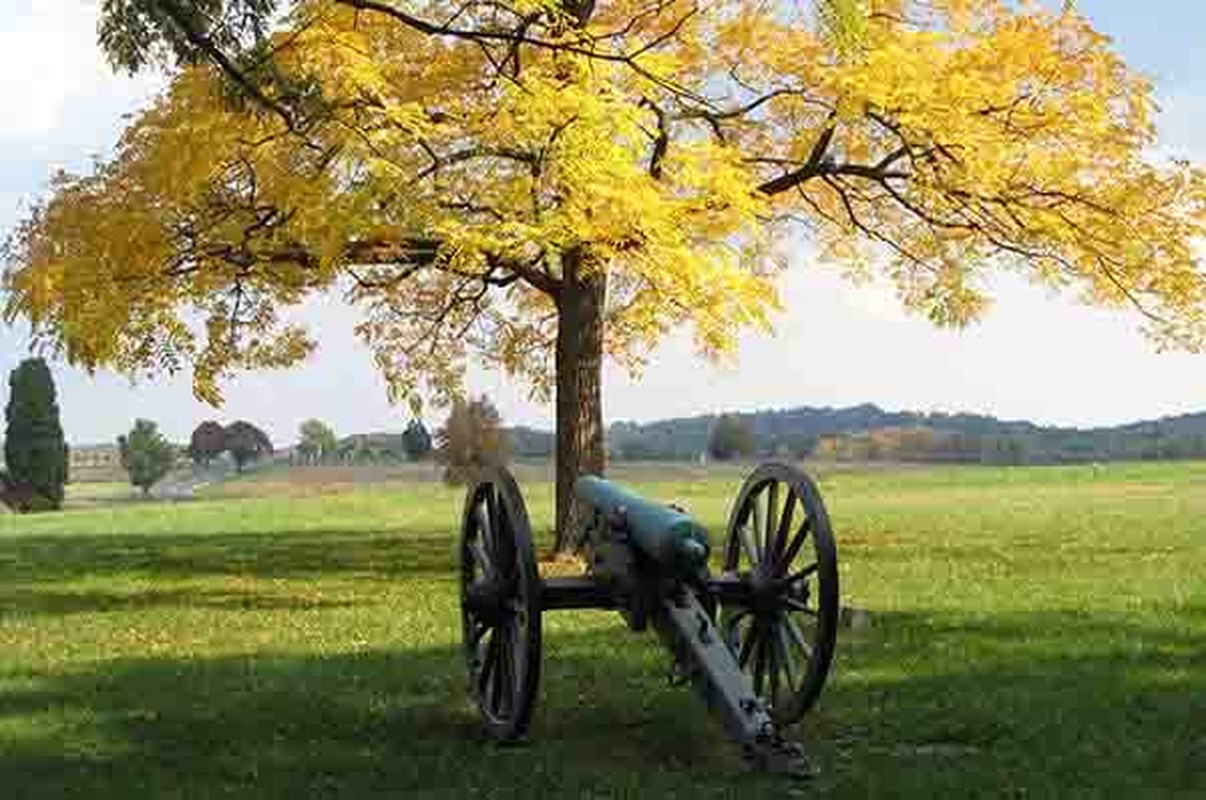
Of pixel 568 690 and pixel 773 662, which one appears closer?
pixel 773 662

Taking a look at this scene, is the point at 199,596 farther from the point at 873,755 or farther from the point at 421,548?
the point at 873,755

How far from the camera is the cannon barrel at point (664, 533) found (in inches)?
314

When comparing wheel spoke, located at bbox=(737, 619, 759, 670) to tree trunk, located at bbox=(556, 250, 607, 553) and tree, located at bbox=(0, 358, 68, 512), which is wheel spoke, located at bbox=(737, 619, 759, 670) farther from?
tree, located at bbox=(0, 358, 68, 512)

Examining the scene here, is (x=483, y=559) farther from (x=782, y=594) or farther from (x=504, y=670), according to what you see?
(x=782, y=594)

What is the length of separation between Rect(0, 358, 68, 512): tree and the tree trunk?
33.0 meters

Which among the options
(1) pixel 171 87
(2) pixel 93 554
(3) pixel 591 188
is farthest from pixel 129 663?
(2) pixel 93 554

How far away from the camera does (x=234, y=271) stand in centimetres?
1912

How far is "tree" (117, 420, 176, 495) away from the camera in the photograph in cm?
6625

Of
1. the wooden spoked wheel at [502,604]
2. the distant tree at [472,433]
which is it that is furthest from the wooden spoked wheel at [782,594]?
the distant tree at [472,433]

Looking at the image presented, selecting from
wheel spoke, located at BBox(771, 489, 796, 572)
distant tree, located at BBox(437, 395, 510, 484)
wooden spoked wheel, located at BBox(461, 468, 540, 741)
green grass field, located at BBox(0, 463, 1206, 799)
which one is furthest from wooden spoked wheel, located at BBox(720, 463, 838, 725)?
distant tree, located at BBox(437, 395, 510, 484)

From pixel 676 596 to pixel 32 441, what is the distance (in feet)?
144

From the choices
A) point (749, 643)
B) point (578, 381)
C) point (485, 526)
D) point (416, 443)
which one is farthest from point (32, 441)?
point (749, 643)

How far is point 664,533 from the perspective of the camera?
26.3 ft

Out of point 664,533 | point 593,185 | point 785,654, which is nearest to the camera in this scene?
point 664,533
